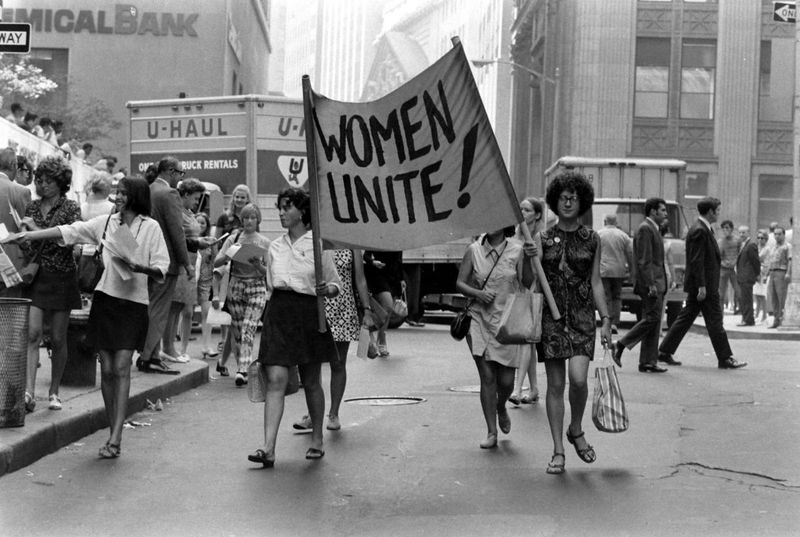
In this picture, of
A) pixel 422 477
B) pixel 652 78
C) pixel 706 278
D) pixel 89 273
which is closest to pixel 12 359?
pixel 89 273

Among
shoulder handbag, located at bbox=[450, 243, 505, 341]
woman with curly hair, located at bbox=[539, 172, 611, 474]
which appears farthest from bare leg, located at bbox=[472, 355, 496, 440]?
woman with curly hair, located at bbox=[539, 172, 611, 474]

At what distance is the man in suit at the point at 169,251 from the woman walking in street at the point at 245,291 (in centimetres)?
45

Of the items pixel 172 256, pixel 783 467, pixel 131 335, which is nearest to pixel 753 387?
pixel 783 467

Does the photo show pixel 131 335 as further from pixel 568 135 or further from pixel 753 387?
pixel 568 135

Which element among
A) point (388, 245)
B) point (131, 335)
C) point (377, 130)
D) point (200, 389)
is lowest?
point (200, 389)

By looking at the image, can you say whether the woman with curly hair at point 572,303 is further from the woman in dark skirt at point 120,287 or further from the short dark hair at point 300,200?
the woman in dark skirt at point 120,287

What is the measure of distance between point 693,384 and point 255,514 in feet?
23.7

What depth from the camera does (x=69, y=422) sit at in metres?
8.93

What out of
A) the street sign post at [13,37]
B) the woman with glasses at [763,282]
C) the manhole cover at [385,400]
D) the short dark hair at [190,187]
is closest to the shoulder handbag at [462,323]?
the manhole cover at [385,400]

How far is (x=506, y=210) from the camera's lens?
782 centimetres

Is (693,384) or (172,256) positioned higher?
(172,256)

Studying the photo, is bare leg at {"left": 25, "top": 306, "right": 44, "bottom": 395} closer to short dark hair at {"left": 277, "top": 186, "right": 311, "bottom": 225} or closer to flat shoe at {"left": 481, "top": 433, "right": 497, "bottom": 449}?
short dark hair at {"left": 277, "top": 186, "right": 311, "bottom": 225}

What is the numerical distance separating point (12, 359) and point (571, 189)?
3688mm

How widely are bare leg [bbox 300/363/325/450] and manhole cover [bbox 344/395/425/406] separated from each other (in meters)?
2.71
